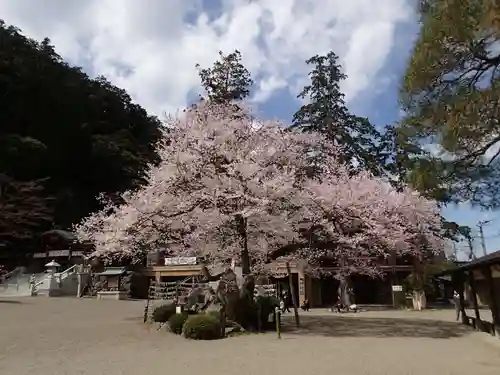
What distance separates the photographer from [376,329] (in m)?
16.1

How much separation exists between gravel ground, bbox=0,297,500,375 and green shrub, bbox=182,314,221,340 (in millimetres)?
395

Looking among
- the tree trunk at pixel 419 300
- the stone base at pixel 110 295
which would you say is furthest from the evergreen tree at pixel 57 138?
the tree trunk at pixel 419 300

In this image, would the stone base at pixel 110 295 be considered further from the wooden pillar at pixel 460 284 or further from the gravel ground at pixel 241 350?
the wooden pillar at pixel 460 284

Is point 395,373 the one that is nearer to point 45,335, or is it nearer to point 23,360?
point 23,360

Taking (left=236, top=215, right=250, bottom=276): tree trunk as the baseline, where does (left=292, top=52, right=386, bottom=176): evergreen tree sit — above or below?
above

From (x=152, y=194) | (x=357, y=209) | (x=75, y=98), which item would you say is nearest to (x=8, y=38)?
(x=75, y=98)

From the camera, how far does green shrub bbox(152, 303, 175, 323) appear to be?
17.0 meters

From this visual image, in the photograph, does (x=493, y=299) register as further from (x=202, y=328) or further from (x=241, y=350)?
(x=202, y=328)

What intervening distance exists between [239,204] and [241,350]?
5.08 meters

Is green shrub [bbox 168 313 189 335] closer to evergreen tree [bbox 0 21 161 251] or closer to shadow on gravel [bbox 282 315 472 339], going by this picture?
shadow on gravel [bbox 282 315 472 339]

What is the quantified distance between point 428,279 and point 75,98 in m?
35.5

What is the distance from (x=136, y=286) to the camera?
105 ft

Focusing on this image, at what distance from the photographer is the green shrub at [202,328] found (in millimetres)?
13461

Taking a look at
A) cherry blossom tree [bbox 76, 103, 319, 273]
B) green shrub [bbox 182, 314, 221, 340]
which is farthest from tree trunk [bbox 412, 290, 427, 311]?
green shrub [bbox 182, 314, 221, 340]
